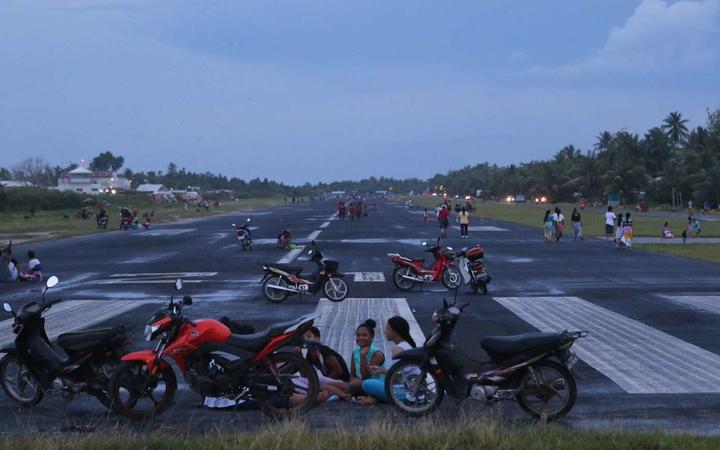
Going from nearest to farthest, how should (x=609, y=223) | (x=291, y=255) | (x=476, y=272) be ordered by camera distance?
A: (x=476, y=272) → (x=291, y=255) → (x=609, y=223)

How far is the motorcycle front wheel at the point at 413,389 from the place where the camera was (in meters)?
8.00

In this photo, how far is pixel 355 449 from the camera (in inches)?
252

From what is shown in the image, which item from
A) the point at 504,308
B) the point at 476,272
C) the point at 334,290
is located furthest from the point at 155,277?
the point at 504,308

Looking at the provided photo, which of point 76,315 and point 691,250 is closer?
point 76,315

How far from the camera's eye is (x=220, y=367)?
8.06 metres

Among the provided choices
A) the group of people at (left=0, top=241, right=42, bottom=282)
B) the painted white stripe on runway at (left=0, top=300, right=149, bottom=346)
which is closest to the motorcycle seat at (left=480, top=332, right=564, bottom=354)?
the painted white stripe on runway at (left=0, top=300, right=149, bottom=346)

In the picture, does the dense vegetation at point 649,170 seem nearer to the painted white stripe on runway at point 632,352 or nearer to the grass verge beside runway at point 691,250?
the grass verge beside runway at point 691,250

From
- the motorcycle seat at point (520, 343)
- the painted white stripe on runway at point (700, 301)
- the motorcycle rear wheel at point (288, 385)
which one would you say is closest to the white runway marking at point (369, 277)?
the painted white stripe on runway at point (700, 301)

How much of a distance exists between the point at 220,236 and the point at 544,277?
25.1 meters

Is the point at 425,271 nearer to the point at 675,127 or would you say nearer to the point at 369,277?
the point at 369,277

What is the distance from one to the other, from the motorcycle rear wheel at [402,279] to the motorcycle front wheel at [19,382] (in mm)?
11003

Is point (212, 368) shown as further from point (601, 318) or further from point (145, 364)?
point (601, 318)

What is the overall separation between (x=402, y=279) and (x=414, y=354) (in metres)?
11.0

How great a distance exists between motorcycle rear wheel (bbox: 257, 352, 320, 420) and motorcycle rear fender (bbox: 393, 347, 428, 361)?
830 mm
